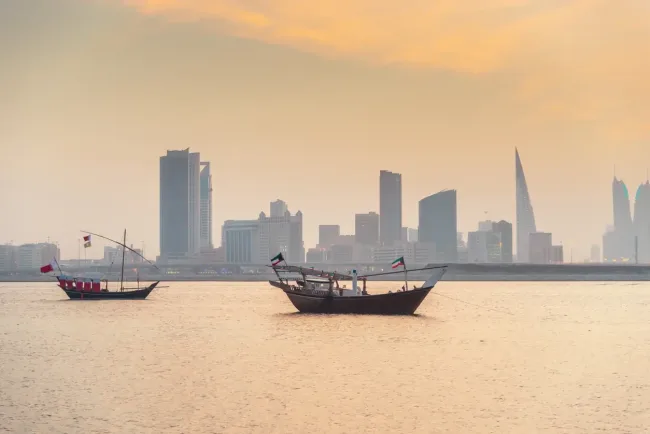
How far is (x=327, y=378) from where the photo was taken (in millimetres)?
53188

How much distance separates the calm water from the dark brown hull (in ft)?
7.34

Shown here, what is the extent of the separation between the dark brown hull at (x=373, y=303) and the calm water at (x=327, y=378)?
2238mm

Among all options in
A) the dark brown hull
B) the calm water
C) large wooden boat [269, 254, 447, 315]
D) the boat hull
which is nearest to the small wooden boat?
the boat hull

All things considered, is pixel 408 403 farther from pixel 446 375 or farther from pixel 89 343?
pixel 89 343

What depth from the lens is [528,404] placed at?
42.7 meters

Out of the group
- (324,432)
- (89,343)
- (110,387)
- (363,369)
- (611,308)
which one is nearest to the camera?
(324,432)

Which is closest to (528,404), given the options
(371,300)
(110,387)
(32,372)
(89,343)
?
(110,387)

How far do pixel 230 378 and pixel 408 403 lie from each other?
13382 mm

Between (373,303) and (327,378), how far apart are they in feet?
160

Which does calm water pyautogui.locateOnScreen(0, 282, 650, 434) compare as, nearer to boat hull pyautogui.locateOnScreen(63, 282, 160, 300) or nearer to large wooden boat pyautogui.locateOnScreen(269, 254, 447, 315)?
large wooden boat pyautogui.locateOnScreen(269, 254, 447, 315)

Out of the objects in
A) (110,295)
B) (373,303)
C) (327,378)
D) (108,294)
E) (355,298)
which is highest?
(355,298)

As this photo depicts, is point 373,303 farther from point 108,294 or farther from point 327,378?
point 108,294

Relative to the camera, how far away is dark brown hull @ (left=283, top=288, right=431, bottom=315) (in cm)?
10144

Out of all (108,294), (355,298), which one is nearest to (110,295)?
(108,294)
